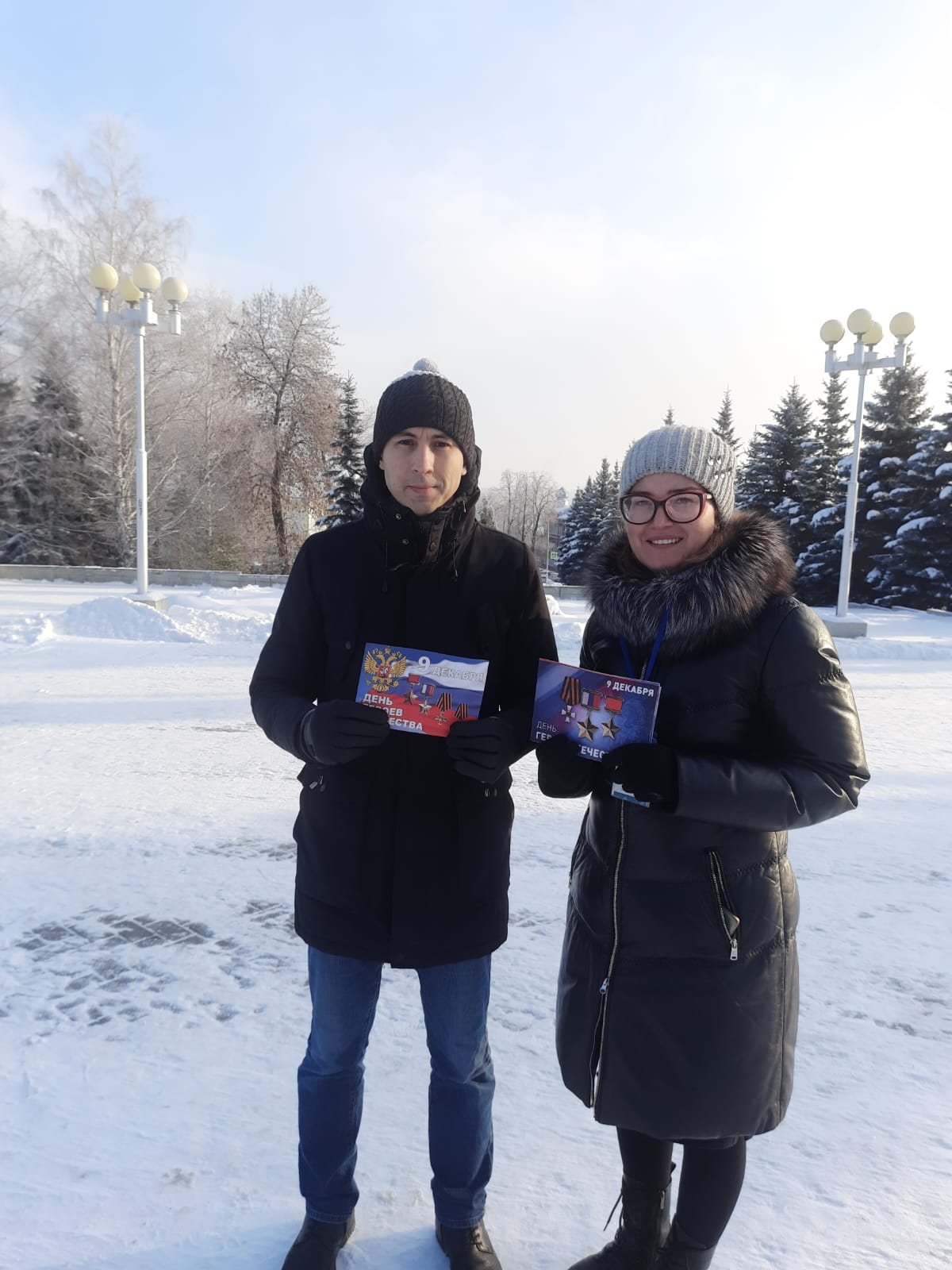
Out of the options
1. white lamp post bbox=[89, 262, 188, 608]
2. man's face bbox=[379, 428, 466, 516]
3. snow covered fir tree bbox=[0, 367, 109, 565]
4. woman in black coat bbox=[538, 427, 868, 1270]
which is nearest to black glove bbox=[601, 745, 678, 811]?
woman in black coat bbox=[538, 427, 868, 1270]

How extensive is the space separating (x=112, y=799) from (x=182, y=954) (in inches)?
84.1

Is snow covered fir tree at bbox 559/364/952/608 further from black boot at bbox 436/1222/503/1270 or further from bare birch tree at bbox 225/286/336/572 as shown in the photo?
black boot at bbox 436/1222/503/1270

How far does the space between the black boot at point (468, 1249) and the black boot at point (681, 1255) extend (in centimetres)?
40

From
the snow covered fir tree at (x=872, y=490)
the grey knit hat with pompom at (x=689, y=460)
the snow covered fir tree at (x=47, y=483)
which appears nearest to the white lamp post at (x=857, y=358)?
the snow covered fir tree at (x=872, y=490)

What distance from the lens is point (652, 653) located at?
1.76 metres

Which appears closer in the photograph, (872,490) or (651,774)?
(651,774)

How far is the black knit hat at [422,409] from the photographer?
188 centimetres

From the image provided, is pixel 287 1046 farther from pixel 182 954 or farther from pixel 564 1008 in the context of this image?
pixel 564 1008

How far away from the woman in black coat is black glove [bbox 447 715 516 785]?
0.11 m

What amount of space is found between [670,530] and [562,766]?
60 centimetres

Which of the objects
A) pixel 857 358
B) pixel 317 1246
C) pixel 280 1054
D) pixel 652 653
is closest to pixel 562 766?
pixel 652 653

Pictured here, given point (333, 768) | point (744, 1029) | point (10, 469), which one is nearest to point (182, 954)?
point (333, 768)

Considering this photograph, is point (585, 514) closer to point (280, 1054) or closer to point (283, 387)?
point (283, 387)

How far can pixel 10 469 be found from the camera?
92.7 ft
